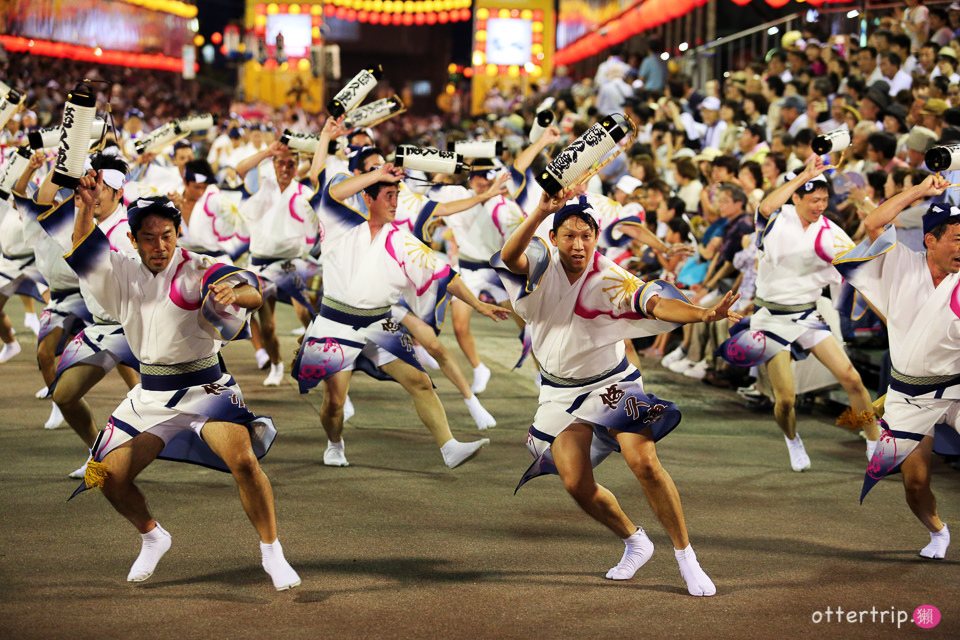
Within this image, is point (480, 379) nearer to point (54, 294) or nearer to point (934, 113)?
point (54, 294)

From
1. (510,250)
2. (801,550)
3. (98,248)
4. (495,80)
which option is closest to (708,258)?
(801,550)

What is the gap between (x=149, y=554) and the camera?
14.4ft

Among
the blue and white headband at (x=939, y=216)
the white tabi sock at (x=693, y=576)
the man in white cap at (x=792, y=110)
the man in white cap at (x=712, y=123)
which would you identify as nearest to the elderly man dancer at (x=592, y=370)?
the white tabi sock at (x=693, y=576)

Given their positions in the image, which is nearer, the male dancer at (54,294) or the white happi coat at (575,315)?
the white happi coat at (575,315)

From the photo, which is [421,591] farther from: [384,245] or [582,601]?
[384,245]

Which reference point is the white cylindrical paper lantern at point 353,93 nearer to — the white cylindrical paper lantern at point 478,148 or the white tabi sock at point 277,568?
the white cylindrical paper lantern at point 478,148

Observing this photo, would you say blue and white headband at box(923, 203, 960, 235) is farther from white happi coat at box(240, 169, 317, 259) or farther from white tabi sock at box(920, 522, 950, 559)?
white happi coat at box(240, 169, 317, 259)

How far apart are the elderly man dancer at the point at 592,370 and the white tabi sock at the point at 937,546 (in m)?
1.14

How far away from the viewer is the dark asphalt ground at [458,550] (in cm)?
400

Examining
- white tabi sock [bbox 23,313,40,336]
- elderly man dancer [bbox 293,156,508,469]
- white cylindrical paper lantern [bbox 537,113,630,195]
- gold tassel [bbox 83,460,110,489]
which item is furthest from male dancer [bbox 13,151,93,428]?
white tabi sock [bbox 23,313,40,336]

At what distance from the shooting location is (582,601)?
166 inches

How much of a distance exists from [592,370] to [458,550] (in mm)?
1040

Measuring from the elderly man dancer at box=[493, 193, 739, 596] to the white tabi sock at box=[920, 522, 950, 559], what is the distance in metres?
1.14

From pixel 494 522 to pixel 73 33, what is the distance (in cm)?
2720
